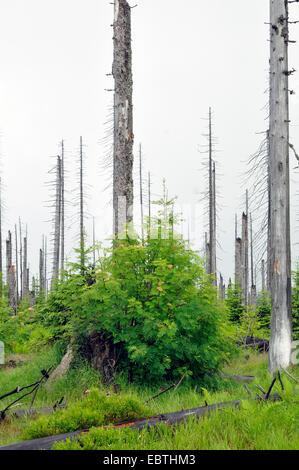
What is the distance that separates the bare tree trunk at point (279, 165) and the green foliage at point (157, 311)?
1943 mm

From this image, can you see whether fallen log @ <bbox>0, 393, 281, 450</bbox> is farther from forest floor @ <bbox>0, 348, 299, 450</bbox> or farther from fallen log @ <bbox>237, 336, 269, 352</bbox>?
fallen log @ <bbox>237, 336, 269, 352</bbox>

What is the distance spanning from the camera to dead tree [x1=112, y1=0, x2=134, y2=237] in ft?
30.9

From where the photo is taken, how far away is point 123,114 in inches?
381

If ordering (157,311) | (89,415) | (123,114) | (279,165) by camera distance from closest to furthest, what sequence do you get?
(89,415) → (157,311) → (279,165) → (123,114)

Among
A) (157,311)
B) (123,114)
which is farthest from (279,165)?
(157,311)

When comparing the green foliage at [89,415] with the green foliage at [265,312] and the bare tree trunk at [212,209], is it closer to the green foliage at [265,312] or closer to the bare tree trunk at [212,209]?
the green foliage at [265,312]

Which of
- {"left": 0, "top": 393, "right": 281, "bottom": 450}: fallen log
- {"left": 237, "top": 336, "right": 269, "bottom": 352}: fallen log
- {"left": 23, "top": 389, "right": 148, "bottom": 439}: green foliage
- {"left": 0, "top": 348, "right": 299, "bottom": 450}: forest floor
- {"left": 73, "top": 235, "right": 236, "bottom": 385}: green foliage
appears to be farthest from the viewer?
{"left": 237, "top": 336, "right": 269, "bottom": 352}: fallen log

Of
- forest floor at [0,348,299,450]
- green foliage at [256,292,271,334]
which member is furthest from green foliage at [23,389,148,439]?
green foliage at [256,292,271,334]

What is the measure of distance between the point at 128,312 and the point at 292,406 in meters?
3.57

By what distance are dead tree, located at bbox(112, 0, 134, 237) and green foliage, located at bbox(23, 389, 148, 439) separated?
543 centimetres

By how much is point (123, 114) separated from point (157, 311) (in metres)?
5.26

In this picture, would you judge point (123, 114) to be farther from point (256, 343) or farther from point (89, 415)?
point (256, 343)
